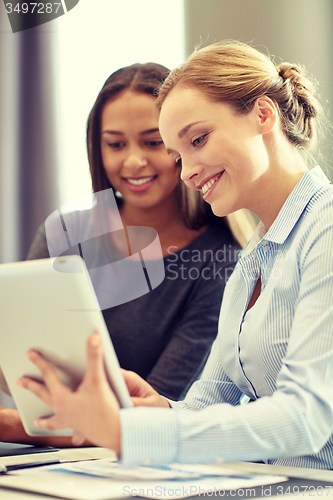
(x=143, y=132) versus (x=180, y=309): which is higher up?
(x=143, y=132)

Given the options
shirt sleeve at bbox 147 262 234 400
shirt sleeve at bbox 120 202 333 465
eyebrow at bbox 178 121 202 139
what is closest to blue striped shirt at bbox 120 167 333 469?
shirt sleeve at bbox 120 202 333 465

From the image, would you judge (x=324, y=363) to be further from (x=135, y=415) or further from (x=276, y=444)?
(x=135, y=415)

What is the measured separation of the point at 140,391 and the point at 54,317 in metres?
0.37

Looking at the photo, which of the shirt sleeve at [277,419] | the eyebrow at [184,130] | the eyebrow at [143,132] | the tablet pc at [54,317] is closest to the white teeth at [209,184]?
the eyebrow at [184,130]

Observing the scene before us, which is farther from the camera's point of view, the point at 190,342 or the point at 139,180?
the point at 139,180

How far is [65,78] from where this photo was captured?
195 centimetres

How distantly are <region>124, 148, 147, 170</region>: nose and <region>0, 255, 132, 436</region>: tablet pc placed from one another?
3.22 feet

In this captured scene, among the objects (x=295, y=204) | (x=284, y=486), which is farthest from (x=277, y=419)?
(x=295, y=204)

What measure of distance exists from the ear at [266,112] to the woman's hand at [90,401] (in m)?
0.61

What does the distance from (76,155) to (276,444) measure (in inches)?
60.4

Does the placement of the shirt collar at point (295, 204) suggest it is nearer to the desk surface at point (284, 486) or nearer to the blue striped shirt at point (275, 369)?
the blue striped shirt at point (275, 369)

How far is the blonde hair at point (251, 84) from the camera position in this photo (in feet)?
3.15

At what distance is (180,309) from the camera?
5.14 feet

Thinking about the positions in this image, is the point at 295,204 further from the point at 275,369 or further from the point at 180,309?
the point at 180,309
